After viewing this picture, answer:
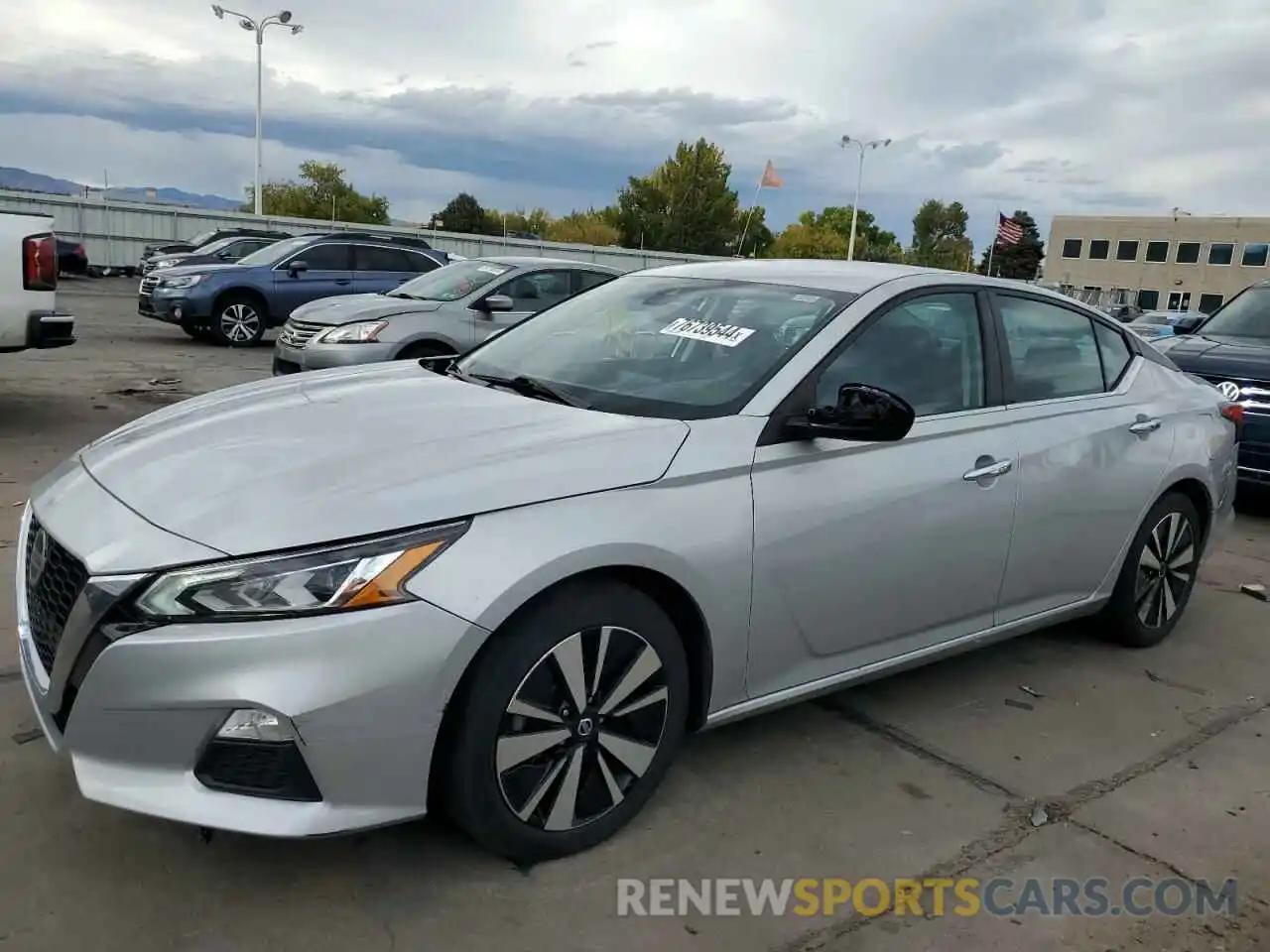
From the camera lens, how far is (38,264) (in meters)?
6.91

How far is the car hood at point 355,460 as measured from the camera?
2.40m

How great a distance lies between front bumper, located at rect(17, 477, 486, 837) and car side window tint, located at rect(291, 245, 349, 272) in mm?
13201

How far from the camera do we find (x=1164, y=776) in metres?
3.50

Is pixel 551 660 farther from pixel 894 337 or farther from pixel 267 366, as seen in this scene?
pixel 267 366

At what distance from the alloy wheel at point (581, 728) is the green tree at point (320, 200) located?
252 ft

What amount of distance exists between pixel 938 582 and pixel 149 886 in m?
2.48

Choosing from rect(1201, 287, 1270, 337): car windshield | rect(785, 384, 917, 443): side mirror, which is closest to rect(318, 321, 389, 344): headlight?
rect(785, 384, 917, 443): side mirror

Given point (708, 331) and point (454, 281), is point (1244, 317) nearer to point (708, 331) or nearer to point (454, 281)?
point (708, 331)

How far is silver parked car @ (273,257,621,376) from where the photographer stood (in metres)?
8.80

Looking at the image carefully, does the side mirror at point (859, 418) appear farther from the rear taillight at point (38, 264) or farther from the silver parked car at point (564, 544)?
the rear taillight at point (38, 264)

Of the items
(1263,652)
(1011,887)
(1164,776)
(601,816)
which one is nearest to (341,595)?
(601,816)

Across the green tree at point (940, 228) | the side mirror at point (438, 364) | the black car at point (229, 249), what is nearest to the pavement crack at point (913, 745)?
the side mirror at point (438, 364)

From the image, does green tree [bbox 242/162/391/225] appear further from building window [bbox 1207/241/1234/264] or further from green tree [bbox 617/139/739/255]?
building window [bbox 1207/241/1234/264]

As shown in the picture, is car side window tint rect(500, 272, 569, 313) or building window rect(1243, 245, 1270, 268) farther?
building window rect(1243, 245, 1270, 268)
